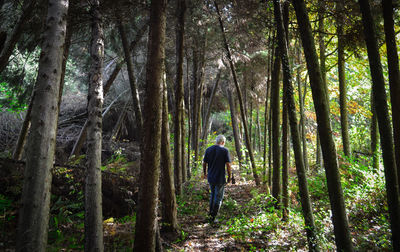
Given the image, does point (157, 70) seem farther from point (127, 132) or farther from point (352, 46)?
point (127, 132)

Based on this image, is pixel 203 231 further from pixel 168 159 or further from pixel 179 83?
pixel 179 83

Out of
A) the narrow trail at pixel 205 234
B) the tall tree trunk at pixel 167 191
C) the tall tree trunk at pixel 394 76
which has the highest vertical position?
the tall tree trunk at pixel 394 76

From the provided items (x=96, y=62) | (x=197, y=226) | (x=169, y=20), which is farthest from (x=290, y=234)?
(x=169, y=20)

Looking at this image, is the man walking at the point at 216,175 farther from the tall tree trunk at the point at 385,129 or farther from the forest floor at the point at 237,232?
the tall tree trunk at the point at 385,129

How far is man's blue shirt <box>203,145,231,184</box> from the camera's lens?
18.2ft

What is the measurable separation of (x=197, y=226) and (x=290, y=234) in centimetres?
197

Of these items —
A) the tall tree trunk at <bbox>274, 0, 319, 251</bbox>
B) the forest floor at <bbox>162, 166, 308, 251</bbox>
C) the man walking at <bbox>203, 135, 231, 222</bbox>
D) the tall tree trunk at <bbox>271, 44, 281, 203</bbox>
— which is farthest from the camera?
the man walking at <bbox>203, 135, 231, 222</bbox>

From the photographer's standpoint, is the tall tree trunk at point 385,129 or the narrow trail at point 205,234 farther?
the narrow trail at point 205,234

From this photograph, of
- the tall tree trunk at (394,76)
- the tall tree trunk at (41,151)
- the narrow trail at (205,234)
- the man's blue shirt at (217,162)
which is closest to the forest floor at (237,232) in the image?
the narrow trail at (205,234)

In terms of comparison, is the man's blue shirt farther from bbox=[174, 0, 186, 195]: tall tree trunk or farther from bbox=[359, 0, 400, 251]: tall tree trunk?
bbox=[359, 0, 400, 251]: tall tree trunk

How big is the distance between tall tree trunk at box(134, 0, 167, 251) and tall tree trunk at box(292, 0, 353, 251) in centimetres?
209

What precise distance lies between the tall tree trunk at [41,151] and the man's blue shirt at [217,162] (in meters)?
3.95

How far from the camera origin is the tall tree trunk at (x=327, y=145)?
2928 mm

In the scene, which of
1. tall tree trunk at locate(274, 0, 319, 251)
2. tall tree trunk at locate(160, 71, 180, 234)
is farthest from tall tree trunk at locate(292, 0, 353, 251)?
tall tree trunk at locate(160, 71, 180, 234)
